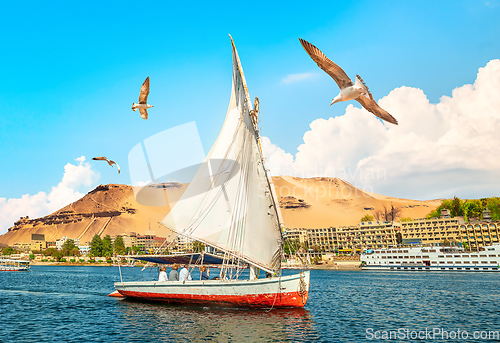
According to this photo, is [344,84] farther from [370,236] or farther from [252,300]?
[370,236]

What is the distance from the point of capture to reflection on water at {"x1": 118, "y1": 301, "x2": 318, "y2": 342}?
74.8 feet

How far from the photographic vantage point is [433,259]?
94.3m

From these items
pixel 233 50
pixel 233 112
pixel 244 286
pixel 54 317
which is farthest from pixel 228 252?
pixel 233 50

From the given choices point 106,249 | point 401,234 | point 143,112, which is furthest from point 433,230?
point 106,249

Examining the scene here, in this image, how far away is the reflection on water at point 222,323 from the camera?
22.8 meters

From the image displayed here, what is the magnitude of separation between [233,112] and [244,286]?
15.6 m

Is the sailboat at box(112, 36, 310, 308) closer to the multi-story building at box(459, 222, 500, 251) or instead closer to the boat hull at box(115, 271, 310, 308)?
the boat hull at box(115, 271, 310, 308)

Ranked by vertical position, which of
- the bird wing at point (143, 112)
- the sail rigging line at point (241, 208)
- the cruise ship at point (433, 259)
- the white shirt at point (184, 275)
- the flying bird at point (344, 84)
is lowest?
the cruise ship at point (433, 259)

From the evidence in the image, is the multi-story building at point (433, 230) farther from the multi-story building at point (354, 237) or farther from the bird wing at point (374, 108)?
the bird wing at point (374, 108)

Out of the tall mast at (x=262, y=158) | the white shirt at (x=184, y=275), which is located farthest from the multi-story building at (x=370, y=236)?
the tall mast at (x=262, y=158)

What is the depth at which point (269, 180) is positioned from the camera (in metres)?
30.2

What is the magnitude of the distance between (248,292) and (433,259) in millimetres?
81496

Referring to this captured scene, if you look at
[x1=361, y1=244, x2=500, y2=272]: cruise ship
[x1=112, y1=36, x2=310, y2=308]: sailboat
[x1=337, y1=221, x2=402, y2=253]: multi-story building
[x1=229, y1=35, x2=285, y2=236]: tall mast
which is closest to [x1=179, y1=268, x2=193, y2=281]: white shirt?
[x1=112, y1=36, x2=310, y2=308]: sailboat

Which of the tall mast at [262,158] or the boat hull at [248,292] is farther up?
the tall mast at [262,158]
